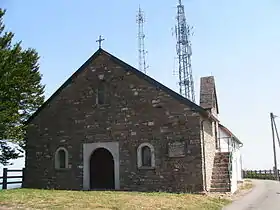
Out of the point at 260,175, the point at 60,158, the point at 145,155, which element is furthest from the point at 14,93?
the point at 260,175

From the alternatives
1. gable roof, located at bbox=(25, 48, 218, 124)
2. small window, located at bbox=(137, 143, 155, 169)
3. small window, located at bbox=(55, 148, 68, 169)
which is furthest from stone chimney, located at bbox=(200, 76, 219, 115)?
small window, located at bbox=(55, 148, 68, 169)

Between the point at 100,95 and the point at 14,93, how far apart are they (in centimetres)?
525

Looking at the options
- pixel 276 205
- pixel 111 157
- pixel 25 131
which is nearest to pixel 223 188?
pixel 276 205

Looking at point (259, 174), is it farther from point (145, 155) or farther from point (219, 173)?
point (145, 155)

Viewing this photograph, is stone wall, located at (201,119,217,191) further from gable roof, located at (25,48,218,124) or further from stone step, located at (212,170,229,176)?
gable roof, located at (25,48,218,124)

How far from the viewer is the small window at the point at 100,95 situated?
24.2 metres

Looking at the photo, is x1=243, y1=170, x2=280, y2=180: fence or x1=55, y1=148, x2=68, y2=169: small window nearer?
x1=55, y1=148, x2=68, y2=169: small window

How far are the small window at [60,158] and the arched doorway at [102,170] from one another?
1654 mm

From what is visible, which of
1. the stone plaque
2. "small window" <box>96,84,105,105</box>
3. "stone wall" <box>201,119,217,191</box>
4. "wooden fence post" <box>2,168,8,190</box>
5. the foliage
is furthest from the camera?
the foliage

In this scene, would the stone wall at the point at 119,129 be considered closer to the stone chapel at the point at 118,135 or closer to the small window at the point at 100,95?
the stone chapel at the point at 118,135

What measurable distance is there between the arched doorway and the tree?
4.73 m

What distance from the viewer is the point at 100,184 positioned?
81.5ft

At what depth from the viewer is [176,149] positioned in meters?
21.7

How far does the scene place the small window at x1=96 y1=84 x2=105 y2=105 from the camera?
24188 millimetres
